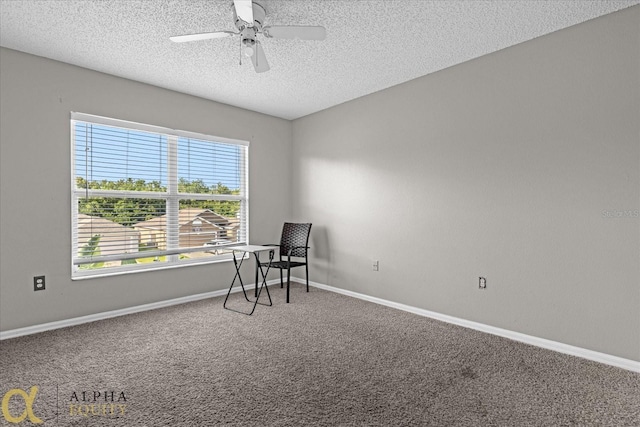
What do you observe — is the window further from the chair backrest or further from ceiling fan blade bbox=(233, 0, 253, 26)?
ceiling fan blade bbox=(233, 0, 253, 26)

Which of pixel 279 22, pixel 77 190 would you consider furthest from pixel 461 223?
pixel 77 190

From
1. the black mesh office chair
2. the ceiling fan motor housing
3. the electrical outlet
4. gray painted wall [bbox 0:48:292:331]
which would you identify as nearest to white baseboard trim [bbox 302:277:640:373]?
the black mesh office chair

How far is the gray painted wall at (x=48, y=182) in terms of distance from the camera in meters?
2.78

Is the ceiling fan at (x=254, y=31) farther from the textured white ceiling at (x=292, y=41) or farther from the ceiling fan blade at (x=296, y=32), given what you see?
the textured white ceiling at (x=292, y=41)

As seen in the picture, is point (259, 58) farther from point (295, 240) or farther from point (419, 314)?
point (419, 314)

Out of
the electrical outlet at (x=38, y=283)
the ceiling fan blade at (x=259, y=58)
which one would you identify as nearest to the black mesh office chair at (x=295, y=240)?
the ceiling fan blade at (x=259, y=58)

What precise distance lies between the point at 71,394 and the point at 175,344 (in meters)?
0.77

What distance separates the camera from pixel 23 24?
2416mm

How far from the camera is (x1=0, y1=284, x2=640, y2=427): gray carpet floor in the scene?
1.74 metres

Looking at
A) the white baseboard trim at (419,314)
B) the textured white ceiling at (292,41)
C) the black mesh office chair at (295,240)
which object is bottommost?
the white baseboard trim at (419,314)

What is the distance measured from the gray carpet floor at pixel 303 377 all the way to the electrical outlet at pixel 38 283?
401mm

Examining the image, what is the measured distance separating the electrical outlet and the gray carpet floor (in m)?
0.40

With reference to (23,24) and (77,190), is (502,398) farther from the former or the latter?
(23,24)

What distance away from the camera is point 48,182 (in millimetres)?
2969
